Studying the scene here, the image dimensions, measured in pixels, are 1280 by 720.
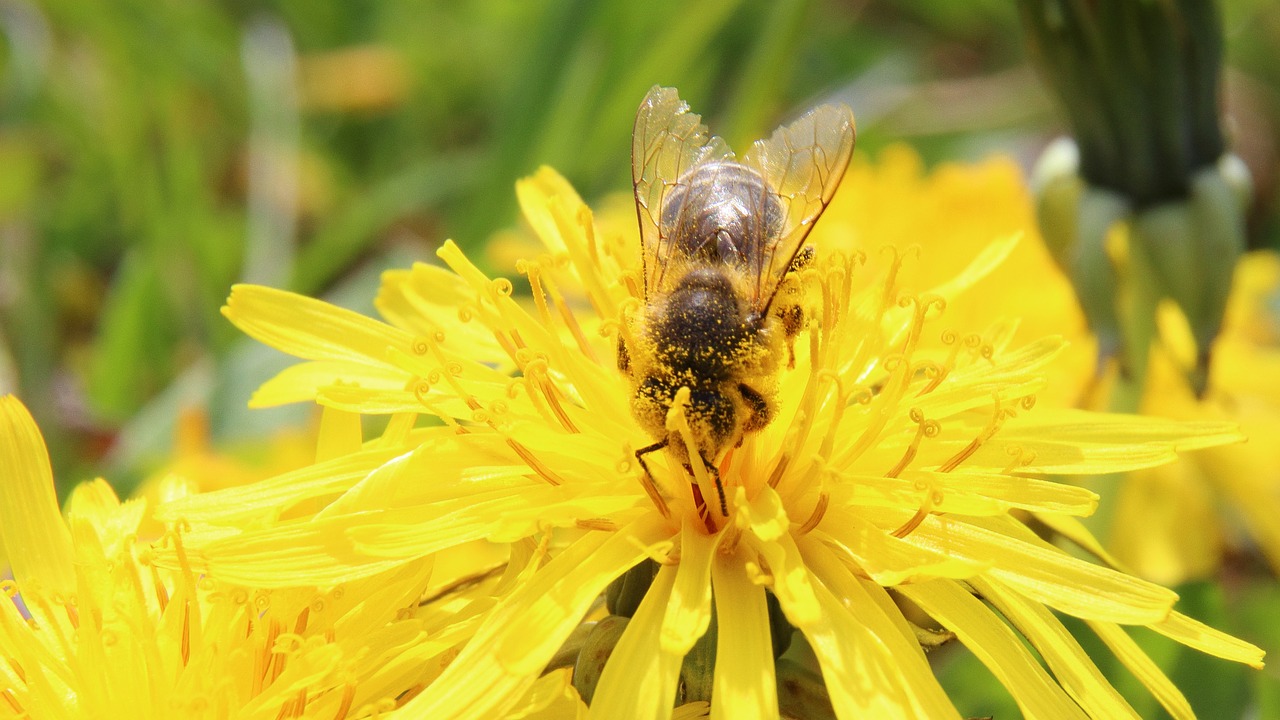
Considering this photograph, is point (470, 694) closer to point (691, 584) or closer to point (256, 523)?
point (691, 584)

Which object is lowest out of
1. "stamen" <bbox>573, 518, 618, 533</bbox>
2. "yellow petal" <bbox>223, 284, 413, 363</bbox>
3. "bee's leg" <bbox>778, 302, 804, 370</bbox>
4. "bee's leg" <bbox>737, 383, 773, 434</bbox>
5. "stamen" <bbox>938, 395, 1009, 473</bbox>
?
"stamen" <bbox>938, 395, 1009, 473</bbox>

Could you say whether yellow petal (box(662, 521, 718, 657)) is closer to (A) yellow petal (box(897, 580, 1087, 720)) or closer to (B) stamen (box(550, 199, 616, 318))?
(A) yellow petal (box(897, 580, 1087, 720))

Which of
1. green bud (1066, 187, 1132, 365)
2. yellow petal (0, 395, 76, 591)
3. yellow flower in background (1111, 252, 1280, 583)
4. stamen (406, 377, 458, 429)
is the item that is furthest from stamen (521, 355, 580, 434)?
yellow flower in background (1111, 252, 1280, 583)

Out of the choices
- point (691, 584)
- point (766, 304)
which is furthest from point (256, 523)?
point (766, 304)

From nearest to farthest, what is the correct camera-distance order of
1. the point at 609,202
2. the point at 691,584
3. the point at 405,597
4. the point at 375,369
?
the point at 691,584 → the point at 405,597 → the point at 375,369 → the point at 609,202

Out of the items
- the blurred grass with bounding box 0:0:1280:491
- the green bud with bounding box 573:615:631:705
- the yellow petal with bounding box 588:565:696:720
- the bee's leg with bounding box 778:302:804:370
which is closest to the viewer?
the yellow petal with bounding box 588:565:696:720

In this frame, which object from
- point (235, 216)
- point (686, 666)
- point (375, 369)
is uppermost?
point (235, 216)

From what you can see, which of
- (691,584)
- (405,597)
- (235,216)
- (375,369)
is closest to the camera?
(691,584)

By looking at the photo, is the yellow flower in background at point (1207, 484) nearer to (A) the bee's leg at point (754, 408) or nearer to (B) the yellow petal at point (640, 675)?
(A) the bee's leg at point (754, 408)
